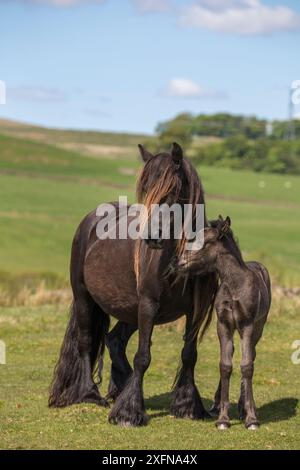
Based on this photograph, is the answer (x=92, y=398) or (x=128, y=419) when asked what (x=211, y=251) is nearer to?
(x=128, y=419)

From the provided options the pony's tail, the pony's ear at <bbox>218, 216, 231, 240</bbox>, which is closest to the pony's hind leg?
the pony's tail

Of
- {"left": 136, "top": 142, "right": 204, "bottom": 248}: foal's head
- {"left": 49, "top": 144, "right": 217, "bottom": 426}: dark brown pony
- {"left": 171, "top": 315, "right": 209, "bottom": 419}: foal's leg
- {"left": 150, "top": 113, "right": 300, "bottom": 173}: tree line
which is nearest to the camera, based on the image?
{"left": 136, "top": 142, "right": 204, "bottom": 248}: foal's head

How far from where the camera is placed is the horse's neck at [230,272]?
8.41 metres

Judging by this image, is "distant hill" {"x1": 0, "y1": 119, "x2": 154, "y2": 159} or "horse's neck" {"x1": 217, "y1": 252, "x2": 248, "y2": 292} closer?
"horse's neck" {"x1": 217, "y1": 252, "x2": 248, "y2": 292}

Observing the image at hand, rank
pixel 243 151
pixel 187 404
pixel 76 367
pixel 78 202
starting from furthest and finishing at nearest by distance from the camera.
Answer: pixel 243 151 → pixel 78 202 → pixel 76 367 → pixel 187 404

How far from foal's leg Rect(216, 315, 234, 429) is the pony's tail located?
71.4 inches

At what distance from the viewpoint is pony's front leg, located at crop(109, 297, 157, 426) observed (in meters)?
8.54

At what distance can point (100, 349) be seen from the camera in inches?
408

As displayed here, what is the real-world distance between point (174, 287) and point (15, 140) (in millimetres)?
71347

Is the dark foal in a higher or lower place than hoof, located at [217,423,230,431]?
higher

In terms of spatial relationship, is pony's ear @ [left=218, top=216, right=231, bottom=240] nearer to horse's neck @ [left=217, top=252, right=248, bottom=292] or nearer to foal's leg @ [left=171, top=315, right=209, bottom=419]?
horse's neck @ [left=217, top=252, right=248, bottom=292]

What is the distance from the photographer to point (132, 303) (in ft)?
29.8

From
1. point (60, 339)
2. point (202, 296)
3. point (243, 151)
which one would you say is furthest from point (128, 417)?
point (243, 151)

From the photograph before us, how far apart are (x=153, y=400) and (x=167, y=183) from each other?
316 centimetres
